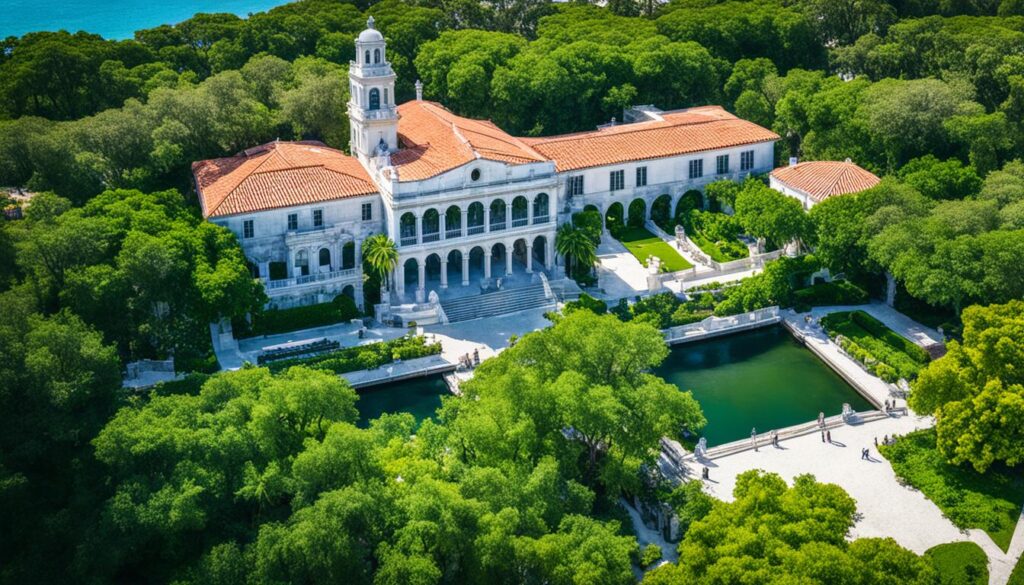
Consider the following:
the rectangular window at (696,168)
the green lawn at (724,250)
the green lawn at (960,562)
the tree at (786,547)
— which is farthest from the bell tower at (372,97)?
the green lawn at (960,562)

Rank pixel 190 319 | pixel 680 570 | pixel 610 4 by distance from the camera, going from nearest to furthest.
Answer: pixel 680 570 < pixel 190 319 < pixel 610 4

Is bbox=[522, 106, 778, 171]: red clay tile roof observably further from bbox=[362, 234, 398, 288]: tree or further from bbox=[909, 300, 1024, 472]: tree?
bbox=[909, 300, 1024, 472]: tree

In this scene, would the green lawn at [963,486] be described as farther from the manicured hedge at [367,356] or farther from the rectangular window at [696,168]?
the rectangular window at [696,168]

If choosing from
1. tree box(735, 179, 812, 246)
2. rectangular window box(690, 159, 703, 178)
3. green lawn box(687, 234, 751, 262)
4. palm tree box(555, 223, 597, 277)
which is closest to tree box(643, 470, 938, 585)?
palm tree box(555, 223, 597, 277)

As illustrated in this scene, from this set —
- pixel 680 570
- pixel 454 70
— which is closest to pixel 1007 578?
pixel 680 570

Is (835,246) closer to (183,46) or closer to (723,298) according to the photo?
(723,298)

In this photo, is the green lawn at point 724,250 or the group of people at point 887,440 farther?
the green lawn at point 724,250
